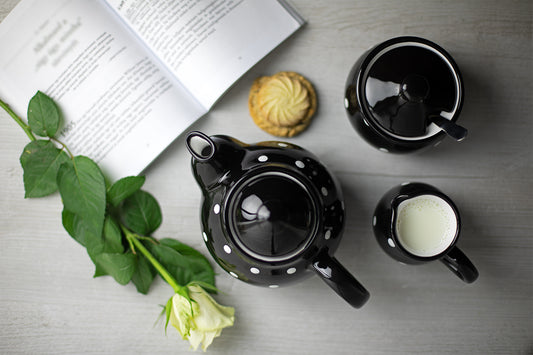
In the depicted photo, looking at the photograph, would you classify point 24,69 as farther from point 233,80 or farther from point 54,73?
point 233,80

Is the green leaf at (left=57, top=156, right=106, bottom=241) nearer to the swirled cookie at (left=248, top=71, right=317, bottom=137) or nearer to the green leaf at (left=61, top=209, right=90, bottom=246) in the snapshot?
the green leaf at (left=61, top=209, right=90, bottom=246)

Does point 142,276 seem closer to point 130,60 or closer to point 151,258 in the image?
point 151,258

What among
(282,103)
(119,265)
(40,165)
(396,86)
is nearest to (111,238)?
(119,265)

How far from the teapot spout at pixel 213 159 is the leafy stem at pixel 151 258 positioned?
0.22 m

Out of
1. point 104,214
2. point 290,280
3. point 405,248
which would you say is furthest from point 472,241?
point 104,214

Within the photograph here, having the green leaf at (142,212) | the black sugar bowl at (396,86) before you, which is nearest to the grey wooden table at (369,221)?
the green leaf at (142,212)

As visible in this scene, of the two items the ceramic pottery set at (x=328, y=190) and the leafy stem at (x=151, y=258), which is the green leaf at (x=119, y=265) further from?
the ceramic pottery set at (x=328, y=190)

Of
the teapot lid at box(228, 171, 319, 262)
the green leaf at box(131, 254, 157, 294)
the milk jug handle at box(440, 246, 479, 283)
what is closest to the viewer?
the teapot lid at box(228, 171, 319, 262)

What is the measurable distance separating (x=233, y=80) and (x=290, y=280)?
0.37 metres

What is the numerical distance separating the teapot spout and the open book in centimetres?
19

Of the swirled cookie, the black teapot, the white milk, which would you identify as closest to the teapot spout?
the black teapot

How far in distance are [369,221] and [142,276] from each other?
0.43 meters

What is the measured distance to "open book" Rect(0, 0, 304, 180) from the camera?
26.9 inches

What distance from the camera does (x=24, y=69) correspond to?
0.70m
